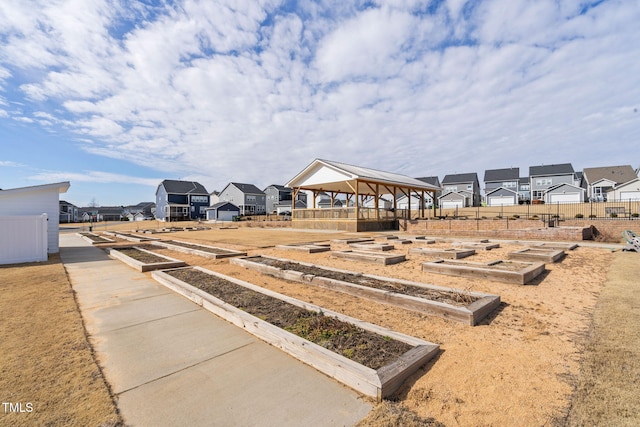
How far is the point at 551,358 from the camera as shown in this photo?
300 cm

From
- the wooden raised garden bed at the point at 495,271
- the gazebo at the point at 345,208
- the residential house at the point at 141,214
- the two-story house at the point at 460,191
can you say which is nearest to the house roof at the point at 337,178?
the gazebo at the point at 345,208

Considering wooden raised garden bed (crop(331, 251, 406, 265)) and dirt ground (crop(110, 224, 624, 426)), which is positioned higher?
wooden raised garden bed (crop(331, 251, 406, 265))

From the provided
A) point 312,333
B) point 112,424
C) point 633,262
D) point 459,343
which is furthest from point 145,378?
point 633,262

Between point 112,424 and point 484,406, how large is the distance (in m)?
2.91

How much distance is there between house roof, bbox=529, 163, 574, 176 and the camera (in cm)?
4533

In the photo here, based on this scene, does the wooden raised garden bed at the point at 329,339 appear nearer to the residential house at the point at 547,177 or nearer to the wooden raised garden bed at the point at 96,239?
the wooden raised garden bed at the point at 96,239

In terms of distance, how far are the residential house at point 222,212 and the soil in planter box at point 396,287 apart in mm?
46412

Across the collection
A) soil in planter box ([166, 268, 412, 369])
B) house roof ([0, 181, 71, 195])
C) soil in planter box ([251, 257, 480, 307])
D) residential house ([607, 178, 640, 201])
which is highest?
residential house ([607, 178, 640, 201])

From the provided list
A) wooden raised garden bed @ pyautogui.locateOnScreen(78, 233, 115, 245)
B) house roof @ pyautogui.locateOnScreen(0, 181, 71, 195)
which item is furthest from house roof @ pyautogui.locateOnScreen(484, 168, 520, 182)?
house roof @ pyautogui.locateOnScreen(0, 181, 71, 195)

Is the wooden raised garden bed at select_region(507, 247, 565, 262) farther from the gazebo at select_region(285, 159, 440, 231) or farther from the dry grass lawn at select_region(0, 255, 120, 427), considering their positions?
the gazebo at select_region(285, 159, 440, 231)

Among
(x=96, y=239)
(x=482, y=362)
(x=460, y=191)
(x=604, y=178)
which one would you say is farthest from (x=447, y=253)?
(x=604, y=178)

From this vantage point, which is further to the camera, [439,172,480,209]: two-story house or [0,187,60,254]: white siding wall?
[439,172,480,209]: two-story house

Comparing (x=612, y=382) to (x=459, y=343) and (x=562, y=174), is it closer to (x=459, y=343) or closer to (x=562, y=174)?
(x=459, y=343)

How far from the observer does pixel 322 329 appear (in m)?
3.56
